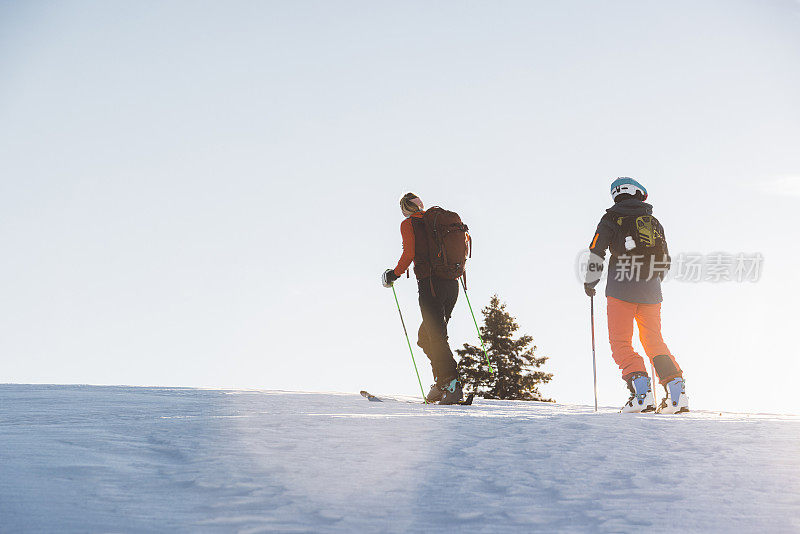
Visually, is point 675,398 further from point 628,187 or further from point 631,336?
point 628,187

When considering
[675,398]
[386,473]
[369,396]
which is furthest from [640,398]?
[386,473]

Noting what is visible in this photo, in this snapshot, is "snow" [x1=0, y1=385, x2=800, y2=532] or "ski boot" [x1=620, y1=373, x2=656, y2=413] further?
"ski boot" [x1=620, y1=373, x2=656, y2=413]

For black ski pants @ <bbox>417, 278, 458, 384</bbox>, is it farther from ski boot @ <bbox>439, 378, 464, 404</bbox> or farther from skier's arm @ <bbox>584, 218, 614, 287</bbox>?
skier's arm @ <bbox>584, 218, 614, 287</bbox>

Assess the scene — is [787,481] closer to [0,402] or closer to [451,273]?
[451,273]

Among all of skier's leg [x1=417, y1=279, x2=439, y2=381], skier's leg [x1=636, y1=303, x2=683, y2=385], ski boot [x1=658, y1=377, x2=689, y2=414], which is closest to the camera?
ski boot [x1=658, y1=377, x2=689, y2=414]

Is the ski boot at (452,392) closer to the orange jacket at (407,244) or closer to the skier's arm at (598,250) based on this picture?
the orange jacket at (407,244)

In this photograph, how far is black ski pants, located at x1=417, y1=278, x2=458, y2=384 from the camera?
7.94m

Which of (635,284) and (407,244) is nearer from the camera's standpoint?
(635,284)

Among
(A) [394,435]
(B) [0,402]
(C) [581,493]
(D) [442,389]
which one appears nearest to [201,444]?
(A) [394,435]

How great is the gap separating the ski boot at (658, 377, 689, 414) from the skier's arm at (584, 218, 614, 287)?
4.61 ft

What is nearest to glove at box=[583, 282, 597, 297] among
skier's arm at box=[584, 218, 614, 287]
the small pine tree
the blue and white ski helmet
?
skier's arm at box=[584, 218, 614, 287]

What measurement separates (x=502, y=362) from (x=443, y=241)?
15.7m

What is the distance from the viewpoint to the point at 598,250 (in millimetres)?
7910

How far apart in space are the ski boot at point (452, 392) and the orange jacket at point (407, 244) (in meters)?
1.41
